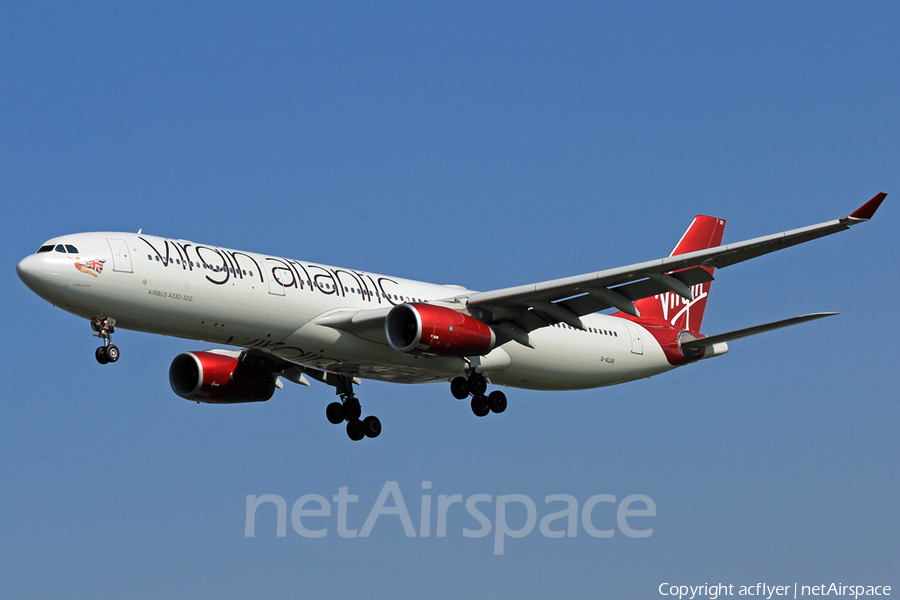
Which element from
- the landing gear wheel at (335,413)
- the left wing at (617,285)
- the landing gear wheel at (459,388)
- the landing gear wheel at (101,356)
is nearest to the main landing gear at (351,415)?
the landing gear wheel at (335,413)

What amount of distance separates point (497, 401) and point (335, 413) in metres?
5.92

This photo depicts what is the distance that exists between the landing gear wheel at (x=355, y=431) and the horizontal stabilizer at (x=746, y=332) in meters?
11.3

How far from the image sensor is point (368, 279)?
1232 inches

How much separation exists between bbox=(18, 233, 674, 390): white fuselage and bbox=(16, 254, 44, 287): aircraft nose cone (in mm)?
24

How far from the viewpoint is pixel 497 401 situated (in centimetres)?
3219

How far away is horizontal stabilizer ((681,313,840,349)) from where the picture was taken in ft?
97.6

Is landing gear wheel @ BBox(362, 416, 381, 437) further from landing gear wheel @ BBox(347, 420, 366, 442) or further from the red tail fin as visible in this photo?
the red tail fin

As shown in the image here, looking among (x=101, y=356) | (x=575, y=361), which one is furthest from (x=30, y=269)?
(x=575, y=361)

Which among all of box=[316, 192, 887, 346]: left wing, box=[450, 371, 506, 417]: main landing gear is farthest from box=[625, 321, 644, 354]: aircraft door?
box=[450, 371, 506, 417]: main landing gear

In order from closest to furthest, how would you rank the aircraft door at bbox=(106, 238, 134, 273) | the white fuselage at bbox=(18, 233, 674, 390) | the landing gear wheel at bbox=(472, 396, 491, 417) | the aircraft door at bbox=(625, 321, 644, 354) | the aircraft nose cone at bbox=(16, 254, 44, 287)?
the aircraft nose cone at bbox=(16, 254, 44, 287) < the white fuselage at bbox=(18, 233, 674, 390) < the aircraft door at bbox=(106, 238, 134, 273) < the landing gear wheel at bbox=(472, 396, 491, 417) < the aircraft door at bbox=(625, 321, 644, 354)

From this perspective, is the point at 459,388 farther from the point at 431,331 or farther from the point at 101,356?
the point at 101,356

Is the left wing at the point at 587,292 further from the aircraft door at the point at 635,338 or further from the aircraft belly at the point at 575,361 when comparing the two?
the aircraft door at the point at 635,338

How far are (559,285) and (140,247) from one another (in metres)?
10.8

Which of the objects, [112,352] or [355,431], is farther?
[355,431]
